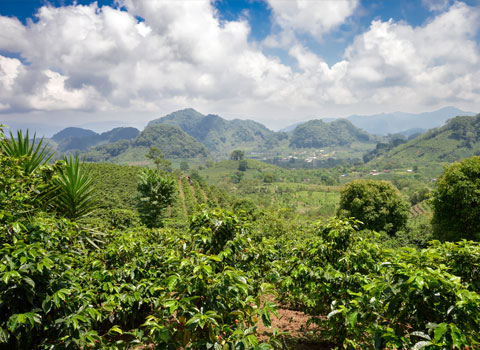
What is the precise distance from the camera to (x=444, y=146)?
147 meters

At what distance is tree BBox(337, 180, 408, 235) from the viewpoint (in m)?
18.6

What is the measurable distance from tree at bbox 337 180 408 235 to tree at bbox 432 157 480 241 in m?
5.11

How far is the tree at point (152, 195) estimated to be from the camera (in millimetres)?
16969

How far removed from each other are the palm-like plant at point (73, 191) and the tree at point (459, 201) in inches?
620

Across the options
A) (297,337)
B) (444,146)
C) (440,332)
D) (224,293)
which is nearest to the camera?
(440,332)

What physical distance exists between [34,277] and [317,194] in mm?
82583

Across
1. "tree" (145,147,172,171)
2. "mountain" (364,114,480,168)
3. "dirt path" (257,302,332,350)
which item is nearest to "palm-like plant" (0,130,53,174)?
"dirt path" (257,302,332,350)

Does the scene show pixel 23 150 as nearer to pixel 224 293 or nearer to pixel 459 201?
pixel 224 293

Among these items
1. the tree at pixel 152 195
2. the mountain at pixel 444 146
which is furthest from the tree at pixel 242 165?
the tree at pixel 152 195

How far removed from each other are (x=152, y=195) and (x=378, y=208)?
681 inches

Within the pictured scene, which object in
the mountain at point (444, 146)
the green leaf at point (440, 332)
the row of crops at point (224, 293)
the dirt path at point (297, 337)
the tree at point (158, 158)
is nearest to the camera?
the green leaf at point (440, 332)

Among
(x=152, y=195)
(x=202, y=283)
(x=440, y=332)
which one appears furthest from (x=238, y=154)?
(x=440, y=332)

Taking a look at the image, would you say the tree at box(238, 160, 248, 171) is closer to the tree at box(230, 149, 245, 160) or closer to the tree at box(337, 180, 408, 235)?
the tree at box(230, 149, 245, 160)

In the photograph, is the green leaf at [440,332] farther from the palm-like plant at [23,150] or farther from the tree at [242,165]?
the tree at [242,165]
